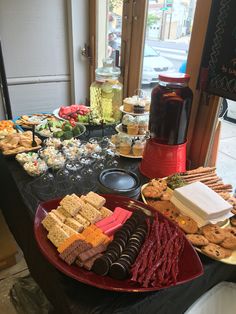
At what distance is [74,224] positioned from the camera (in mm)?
715

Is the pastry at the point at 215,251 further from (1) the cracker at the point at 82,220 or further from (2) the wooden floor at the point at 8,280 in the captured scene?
(2) the wooden floor at the point at 8,280

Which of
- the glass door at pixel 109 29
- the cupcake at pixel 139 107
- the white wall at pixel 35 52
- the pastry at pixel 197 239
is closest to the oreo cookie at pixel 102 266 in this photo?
the pastry at pixel 197 239

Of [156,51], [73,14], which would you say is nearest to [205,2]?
[156,51]

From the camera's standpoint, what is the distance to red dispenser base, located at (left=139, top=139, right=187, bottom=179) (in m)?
0.95

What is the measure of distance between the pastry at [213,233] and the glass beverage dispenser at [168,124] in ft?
0.97

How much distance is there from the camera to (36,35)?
6.41 ft

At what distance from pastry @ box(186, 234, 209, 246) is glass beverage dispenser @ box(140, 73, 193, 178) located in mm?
324

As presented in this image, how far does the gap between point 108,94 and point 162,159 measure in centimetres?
68

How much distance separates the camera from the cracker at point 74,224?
708mm

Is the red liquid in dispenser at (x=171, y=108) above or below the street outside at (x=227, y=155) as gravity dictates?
above

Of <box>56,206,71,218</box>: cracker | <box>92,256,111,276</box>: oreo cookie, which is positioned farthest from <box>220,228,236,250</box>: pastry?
<box>56,206,71,218</box>: cracker

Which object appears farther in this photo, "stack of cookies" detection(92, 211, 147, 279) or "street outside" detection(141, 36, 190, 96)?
"street outside" detection(141, 36, 190, 96)

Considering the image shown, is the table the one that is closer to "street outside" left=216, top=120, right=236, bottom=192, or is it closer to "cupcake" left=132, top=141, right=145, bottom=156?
"cupcake" left=132, top=141, right=145, bottom=156

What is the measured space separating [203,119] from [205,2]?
16.8 inches
